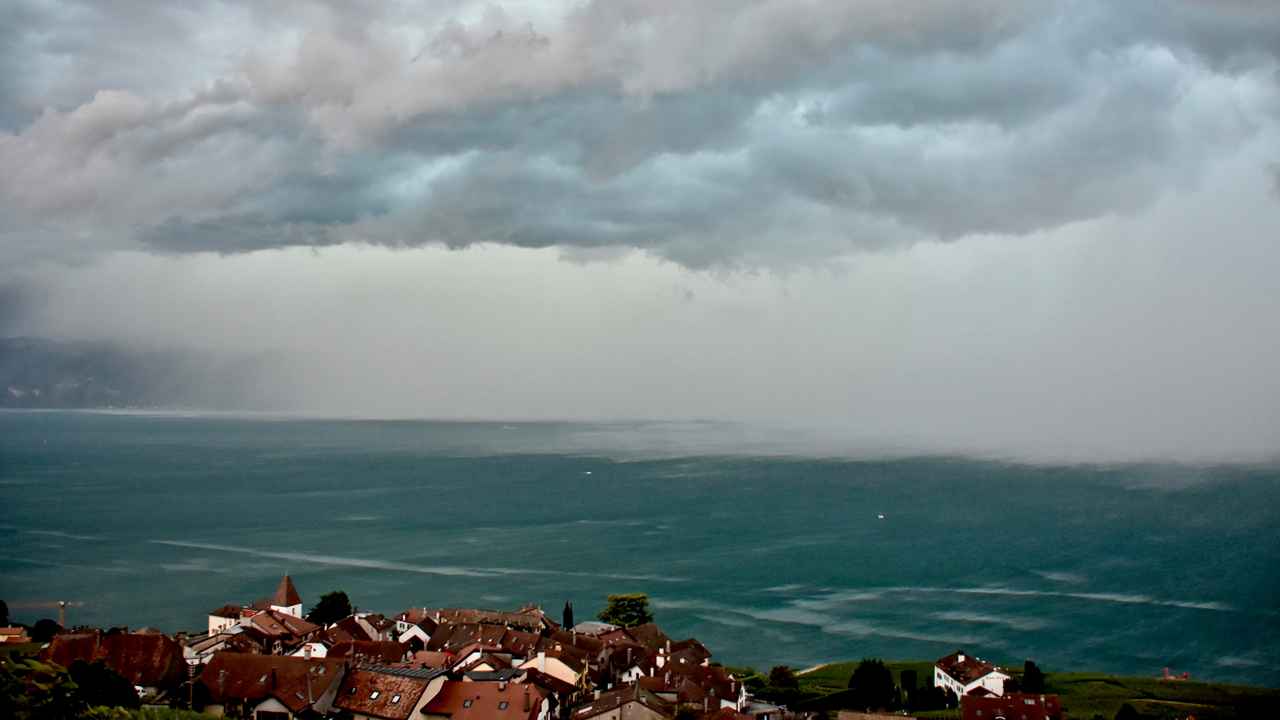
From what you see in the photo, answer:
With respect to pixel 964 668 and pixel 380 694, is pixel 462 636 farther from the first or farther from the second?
pixel 964 668

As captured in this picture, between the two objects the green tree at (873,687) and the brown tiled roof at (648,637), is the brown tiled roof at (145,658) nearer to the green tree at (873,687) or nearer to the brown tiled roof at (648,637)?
the brown tiled roof at (648,637)

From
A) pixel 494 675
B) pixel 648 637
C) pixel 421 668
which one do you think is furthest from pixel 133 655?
pixel 648 637

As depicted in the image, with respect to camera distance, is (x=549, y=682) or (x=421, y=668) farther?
(x=549, y=682)

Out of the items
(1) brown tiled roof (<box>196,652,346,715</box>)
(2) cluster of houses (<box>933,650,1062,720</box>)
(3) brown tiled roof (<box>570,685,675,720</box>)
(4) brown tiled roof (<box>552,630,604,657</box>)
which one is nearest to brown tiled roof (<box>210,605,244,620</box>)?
(1) brown tiled roof (<box>196,652,346,715</box>)

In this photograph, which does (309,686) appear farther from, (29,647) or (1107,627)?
(1107,627)

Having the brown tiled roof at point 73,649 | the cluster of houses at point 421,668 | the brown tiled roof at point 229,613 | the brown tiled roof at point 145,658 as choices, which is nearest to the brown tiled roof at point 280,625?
the cluster of houses at point 421,668

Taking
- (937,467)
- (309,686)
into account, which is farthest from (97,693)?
(937,467)
